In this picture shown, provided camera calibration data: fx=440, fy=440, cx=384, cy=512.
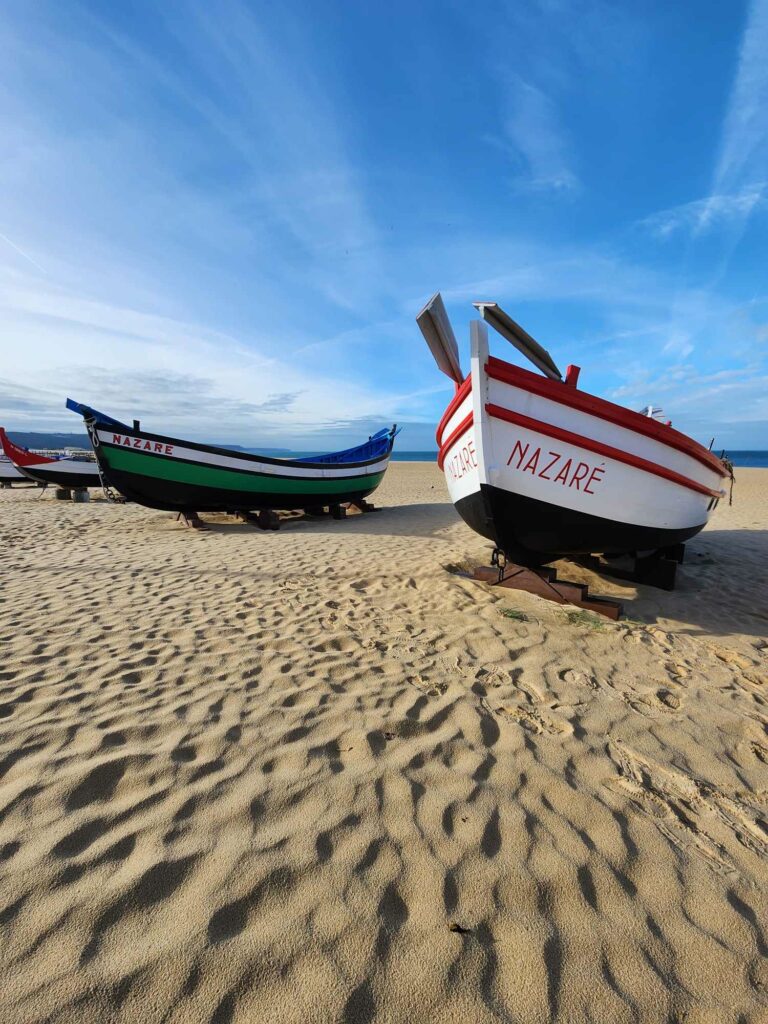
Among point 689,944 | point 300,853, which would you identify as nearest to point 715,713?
point 689,944

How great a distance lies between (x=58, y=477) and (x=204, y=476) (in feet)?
32.9

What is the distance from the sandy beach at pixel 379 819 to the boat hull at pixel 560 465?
38.0 inches

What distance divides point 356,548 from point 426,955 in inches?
245

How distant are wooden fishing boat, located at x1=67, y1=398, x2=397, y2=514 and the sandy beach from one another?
524 cm

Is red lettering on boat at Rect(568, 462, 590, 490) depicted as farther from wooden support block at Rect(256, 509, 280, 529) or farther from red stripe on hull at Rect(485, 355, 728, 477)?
wooden support block at Rect(256, 509, 280, 529)

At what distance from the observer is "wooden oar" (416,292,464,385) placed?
3.93m

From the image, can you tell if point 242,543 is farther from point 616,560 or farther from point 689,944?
point 689,944

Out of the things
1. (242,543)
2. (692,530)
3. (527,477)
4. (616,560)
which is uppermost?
(527,477)

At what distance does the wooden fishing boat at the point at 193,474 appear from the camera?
8.61 metres

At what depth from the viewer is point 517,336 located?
4254 millimetres

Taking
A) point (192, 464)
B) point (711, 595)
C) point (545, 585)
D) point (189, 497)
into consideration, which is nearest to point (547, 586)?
point (545, 585)

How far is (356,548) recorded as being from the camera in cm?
A: 761

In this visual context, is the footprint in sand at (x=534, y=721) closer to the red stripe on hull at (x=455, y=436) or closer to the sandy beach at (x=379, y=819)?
the sandy beach at (x=379, y=819)

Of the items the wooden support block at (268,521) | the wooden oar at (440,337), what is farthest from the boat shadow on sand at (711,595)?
the wooden support block at (268,521)
